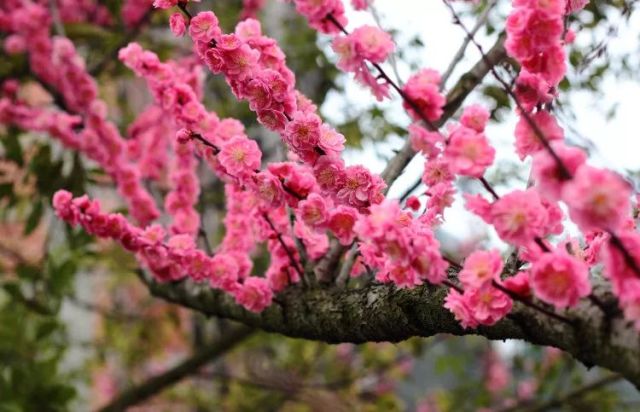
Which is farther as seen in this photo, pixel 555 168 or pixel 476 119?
pixel 476 119

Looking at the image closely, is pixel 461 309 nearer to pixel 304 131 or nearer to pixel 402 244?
pixel 402 244

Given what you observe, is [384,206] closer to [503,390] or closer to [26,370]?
[26,370]

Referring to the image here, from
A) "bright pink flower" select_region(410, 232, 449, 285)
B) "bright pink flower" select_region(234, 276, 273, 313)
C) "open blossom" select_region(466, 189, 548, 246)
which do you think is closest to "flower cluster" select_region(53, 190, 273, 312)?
"bright pink flower" select_region(234, 276, 273, 313)

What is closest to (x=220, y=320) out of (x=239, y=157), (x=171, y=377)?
(x=171, y=377)

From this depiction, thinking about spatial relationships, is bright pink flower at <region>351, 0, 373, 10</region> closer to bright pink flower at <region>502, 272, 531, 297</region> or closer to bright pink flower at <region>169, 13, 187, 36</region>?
bright pink flower at <region>169, 13, 187, 36</region>

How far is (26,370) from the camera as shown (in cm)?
292

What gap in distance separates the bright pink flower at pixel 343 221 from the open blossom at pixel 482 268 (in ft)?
0.97

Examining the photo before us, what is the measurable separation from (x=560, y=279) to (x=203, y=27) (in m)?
0.67

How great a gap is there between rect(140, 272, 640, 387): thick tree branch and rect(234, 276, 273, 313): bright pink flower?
3 cm

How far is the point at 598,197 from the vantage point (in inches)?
32.0

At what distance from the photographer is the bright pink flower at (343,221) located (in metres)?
1.29

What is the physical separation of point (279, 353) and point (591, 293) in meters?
4.03

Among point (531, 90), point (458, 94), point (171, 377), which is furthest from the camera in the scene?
point (171, 377)

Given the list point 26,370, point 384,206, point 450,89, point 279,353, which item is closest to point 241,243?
point 450,89
